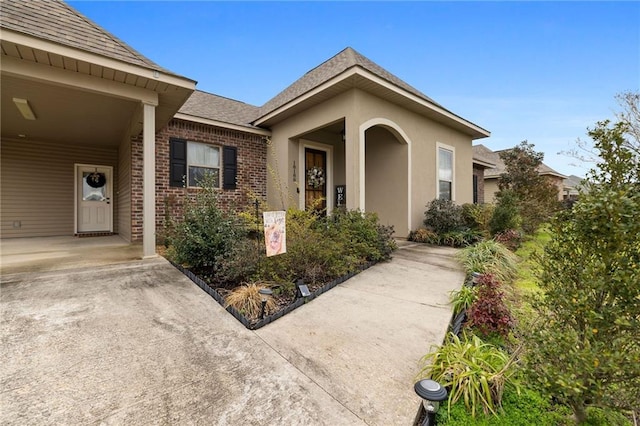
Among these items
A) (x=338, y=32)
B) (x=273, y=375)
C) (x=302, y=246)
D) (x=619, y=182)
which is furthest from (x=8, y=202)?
(x=619, y=182)

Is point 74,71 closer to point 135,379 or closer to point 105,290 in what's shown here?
point 105,290

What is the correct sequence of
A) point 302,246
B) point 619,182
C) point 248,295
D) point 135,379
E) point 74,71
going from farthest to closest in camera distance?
point 74,71 < point 302,246 < point 248,295 < point 135,379 < point 619,182

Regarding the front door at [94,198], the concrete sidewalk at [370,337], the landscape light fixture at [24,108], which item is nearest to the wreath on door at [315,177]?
the concrete sidewalk at [370,337]

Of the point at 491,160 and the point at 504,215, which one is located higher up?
the point at 491,160

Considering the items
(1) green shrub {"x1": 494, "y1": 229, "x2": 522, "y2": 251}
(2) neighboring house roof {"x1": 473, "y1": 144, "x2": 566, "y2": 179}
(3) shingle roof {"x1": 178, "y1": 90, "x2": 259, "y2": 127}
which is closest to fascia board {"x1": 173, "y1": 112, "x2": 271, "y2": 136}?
(3) shingle roof {"x1": 178, "y1": 90, "x2": 259, "y2": 127}

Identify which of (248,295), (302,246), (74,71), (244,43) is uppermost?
(244,43)

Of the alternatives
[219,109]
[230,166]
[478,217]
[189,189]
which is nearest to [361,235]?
[478,217]

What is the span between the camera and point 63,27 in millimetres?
4359

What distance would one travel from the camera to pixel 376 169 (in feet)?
26.4

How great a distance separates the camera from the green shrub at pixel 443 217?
7.25 m

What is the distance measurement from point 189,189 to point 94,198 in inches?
A: 174

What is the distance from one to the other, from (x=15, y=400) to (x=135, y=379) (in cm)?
59

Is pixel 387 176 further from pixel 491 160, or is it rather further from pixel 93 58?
pixel 491 160

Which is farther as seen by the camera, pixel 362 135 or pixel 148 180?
pixel 362 135
